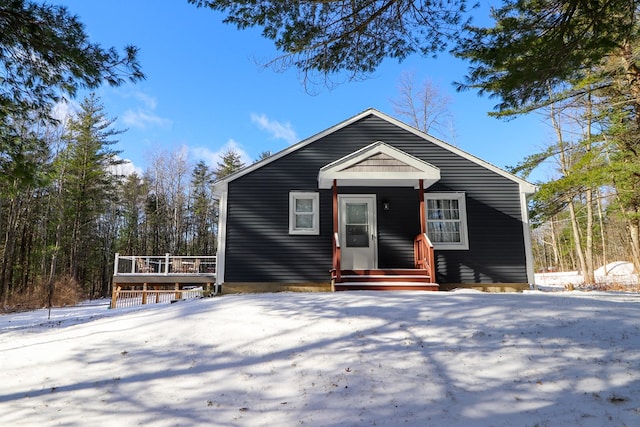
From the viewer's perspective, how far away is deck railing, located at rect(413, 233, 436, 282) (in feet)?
29.9

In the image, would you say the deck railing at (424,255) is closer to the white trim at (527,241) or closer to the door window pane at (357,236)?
the door window pane at (357,236)

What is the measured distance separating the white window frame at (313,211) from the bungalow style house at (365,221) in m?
0.03

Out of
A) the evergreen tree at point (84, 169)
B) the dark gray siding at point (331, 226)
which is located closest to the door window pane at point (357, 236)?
the dark gray siding at point (331, 226)

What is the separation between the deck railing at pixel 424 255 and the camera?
9.10 metres

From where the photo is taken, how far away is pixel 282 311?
6.24 meters

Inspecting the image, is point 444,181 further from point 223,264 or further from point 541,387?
point 541,387

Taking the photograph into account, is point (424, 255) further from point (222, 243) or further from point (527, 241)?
point (222, 243)

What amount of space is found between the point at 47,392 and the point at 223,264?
5.97 meters

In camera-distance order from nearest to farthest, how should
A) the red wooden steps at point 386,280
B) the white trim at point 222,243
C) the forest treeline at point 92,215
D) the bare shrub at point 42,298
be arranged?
the red wooden steps at point 386,280, the white trim at point 222,243, the bare shrub at point 42,298, the forest treeline at point 92,215

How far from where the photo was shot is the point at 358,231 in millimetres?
10352

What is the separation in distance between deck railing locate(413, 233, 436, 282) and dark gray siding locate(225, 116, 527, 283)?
0.22 meters

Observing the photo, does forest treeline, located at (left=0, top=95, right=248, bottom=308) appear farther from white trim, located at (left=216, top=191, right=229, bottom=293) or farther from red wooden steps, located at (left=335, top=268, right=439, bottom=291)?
red wooden steps, located at (left=335, top=268, right=439, bottom=291)

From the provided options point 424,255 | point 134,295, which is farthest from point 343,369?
point 134,295

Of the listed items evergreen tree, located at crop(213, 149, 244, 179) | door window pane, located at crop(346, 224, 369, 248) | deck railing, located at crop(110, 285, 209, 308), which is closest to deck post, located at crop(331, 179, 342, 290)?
door window pane, located at crop(346, 224, 369, 248)
